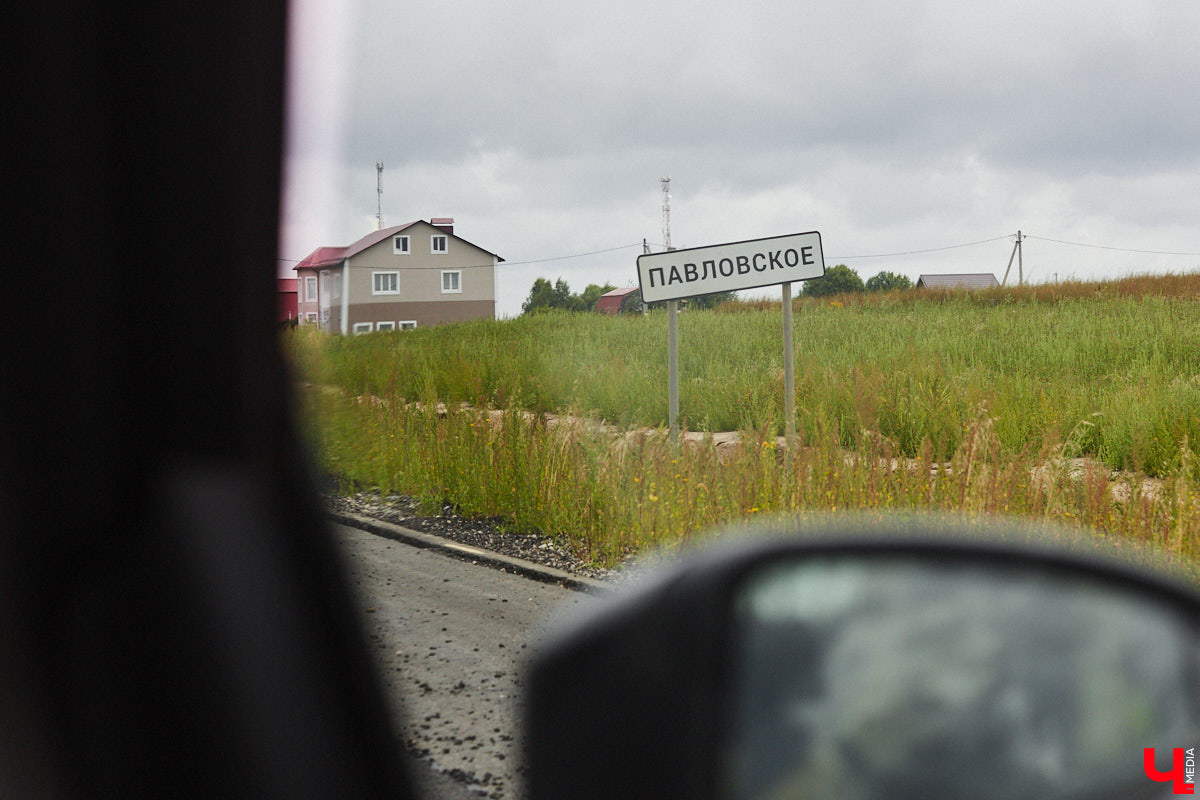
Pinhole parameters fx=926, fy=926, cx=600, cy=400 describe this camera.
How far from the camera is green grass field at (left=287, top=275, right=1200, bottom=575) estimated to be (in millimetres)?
5352

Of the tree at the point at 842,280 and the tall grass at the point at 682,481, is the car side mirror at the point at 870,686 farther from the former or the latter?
the tree at the point at 842,280

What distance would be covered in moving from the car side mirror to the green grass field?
3.86m

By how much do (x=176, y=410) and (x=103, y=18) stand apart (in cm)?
134

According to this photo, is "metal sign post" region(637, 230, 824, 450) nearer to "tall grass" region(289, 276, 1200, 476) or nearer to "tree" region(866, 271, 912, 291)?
"tall grass" region(289, 276, 1200, 476)

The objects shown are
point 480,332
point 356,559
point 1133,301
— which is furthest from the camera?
point 480,332

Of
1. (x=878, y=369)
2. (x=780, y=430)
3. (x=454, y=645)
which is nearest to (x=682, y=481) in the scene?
(x=454, y=645)

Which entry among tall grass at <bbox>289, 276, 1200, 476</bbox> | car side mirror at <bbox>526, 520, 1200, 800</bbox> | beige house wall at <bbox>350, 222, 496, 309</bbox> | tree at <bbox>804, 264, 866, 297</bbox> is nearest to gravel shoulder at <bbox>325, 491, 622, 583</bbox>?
tall grass at <bbox>289, 276, 1200, 476</bbox>

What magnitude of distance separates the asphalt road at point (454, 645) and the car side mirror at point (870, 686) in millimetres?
1633

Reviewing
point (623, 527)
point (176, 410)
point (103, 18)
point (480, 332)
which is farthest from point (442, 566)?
point (480, 332)

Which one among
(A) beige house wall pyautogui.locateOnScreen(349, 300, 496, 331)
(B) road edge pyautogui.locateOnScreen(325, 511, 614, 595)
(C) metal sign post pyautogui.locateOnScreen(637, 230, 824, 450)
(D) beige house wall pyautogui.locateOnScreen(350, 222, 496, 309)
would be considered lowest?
(B) road edge pyautogui.locateOnScreen(325, 511, 614, 595)

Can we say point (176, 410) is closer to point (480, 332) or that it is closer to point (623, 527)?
point (623, 527)

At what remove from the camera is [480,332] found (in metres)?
22.0

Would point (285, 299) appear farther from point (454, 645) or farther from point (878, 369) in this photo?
point (878, 369)

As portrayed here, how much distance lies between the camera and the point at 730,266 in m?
7.07
